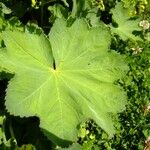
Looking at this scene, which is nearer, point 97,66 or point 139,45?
point 97,66

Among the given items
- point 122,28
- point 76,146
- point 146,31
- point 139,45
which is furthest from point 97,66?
point 146,31

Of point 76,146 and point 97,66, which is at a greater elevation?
point 97,66

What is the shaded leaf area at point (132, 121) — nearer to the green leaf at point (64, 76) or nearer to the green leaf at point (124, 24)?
the green leaf at point (124, 24)

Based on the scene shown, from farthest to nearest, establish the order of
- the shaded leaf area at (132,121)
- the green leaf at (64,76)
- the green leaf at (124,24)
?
the green leaf at (124,24), the shaded leaf area at (132,121), the green leaf at (64,76)

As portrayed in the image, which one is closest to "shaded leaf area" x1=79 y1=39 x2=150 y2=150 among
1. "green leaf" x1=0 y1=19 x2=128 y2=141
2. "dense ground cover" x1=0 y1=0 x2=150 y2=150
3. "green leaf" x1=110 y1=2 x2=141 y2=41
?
"dense ground cover" x1=0 y1=0 x2=150 y2=150

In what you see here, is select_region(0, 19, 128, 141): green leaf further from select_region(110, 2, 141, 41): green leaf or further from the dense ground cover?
select_region(110, 2, 141, 41): green leaf

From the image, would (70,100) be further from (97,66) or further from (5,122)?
(5,122)

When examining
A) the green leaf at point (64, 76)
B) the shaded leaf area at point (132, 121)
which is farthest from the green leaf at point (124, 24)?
the green leaf at point (64, 76)
